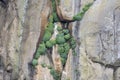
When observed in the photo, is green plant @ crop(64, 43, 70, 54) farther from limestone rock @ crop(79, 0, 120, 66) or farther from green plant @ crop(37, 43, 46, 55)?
green plant @ crop(37, 43, 46, 55)

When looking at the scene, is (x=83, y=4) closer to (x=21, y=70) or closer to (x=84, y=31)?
(x=84, y=31)

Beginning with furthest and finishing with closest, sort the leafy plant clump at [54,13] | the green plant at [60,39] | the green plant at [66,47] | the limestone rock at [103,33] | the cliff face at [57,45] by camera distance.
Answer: the leafy plant clump at [54,13], the green plant at [60,39], the green plant at [66,47], the cliff face at [57,45], the limestone rock at [103,33]

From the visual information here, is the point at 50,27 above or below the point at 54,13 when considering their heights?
below

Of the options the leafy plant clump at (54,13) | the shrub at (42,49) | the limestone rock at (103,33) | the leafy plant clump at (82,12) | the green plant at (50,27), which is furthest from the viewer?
the leafy plant clump at (54,13)

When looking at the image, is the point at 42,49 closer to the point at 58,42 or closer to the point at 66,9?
the point at 58,42

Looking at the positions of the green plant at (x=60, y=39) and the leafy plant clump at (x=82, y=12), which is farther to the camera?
the green plant at (x=60, y=39)

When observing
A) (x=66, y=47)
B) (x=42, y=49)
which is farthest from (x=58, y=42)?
(x=42, y=49)

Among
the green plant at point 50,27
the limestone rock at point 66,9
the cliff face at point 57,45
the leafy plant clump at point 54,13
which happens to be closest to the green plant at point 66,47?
the cliff face at point 57,45

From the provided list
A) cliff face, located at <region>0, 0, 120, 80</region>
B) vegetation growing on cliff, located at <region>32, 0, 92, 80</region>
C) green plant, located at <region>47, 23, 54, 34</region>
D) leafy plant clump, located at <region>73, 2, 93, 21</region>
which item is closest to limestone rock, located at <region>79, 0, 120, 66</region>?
cliff face, located at <region>0, 0, 120, 80</region>

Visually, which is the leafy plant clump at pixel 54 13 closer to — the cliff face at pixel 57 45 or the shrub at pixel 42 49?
the cliff face at pixel 57 45

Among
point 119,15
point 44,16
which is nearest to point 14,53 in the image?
point 44,16
